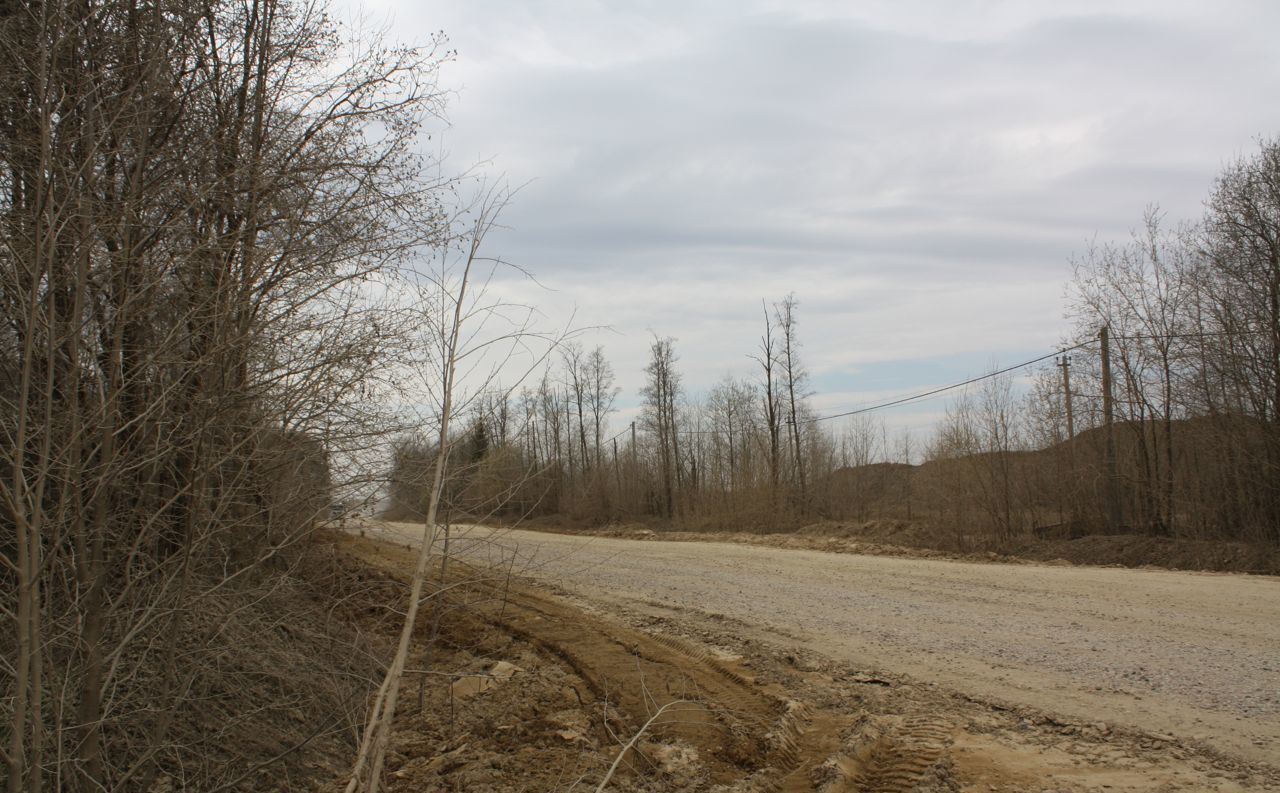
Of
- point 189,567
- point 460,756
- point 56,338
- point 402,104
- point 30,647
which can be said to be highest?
point 402,104

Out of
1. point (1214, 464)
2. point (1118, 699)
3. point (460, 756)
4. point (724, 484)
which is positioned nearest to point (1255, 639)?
point (1118, 699)

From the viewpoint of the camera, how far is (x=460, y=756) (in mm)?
6406

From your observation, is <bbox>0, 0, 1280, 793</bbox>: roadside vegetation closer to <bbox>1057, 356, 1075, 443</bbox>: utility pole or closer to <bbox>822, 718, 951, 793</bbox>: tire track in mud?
<bbox>822, 718, 951, 793</bbox>: tire track in mud

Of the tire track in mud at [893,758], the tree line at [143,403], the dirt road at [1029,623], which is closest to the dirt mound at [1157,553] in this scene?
the dirt road at [1029,623]

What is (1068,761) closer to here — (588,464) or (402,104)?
(402,104)

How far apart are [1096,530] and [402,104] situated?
19.2 metres

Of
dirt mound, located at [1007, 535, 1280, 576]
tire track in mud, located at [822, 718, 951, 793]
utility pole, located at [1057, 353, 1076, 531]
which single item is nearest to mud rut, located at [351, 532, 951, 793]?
tire track in mud, located at [822, 718, 951, 793]

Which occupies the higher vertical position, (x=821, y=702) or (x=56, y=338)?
(x=56, y=338)

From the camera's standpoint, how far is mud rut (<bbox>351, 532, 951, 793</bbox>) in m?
5.39

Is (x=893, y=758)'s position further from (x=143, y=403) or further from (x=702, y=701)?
(x=143, y=403)

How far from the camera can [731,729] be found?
6.29 m

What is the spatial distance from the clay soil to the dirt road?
34 centimetres

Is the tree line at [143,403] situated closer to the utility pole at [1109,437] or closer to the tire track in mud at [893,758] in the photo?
the tire track in mud at [893,758]

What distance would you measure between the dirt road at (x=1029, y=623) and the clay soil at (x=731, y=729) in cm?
34
